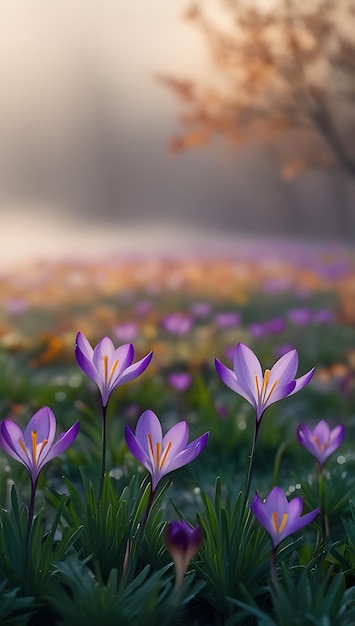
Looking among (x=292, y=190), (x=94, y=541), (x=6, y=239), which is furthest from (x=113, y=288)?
(x=292, y=190)

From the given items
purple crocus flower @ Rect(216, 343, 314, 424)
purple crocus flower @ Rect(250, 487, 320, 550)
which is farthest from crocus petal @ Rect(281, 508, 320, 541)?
purple crocus flower @ Rect(216, 343, 314, 424)

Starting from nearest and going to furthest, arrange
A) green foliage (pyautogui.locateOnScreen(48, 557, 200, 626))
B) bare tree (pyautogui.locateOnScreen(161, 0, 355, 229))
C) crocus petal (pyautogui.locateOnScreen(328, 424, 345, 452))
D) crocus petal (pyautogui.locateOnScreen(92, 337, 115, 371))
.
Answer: green foliage (pyautogui.locateOnScreen(48, 557, 200, 626)) → crocus petal (pyautogui.locateOnScreen(92, 337, 115, 371)) → crocus petal (pyautogui.locateOnScreen(328, 424, 345, 452)) → bare tree (pyautogui.locateOnScreen(161, 0, 355, 229))

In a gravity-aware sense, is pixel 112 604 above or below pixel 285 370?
below

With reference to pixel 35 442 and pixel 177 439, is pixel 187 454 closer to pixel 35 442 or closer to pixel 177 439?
pixel 177 439

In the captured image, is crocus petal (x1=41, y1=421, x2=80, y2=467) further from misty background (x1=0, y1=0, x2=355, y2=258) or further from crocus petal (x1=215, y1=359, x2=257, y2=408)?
misty background (x1=0, y1=0, x2=355, y2=258)

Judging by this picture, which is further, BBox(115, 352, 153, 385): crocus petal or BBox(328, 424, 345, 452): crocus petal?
BBox(328, 424, 345, 452): crocus petal

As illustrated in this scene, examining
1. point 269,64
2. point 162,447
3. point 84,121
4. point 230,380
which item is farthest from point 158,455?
point 84,121

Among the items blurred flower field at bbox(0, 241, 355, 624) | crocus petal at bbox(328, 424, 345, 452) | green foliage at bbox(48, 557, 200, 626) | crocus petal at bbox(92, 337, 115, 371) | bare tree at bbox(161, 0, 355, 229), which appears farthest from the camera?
bare tree at bbox(161, 0, 355, 229)
